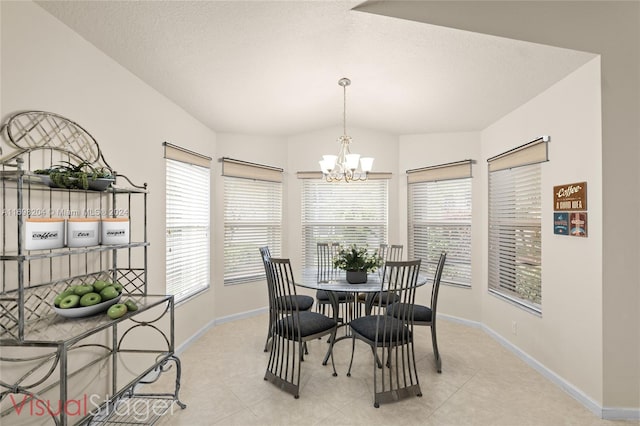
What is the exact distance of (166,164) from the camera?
10.5 ft

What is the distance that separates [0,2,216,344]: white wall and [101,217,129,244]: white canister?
68 centimetres

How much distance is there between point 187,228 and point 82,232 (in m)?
1.89

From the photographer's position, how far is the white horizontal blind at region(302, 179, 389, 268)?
15.6ft

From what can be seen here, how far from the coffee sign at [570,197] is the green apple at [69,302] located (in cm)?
342

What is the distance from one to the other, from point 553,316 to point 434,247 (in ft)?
5.81

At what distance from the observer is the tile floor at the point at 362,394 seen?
2244 millimetres

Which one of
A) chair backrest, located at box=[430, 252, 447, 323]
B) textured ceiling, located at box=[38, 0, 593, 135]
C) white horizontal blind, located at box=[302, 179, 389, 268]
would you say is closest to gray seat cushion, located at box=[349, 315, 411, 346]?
chair backrest, located at box=[430, 252, 447, 323]

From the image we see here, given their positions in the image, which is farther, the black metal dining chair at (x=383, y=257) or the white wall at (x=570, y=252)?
the black metal dining chair at (x=383, y=257)

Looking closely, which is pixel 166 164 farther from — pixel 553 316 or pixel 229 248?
pixel 553 316

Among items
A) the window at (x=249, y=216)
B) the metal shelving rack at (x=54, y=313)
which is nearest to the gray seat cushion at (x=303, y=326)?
the metal shelving rack at (x=54, y=313)

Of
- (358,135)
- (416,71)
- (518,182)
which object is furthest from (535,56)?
(358,135)

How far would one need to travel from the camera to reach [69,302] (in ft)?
5.64

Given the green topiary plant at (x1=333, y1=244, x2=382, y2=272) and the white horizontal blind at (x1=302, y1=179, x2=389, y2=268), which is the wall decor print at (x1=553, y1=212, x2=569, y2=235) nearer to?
the green topiary plant at (x1=333, y1=244, x2=382, y2=272)

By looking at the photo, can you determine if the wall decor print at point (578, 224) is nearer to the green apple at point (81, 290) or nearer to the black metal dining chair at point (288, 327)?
the black metal dining chair at point (288, 327)
